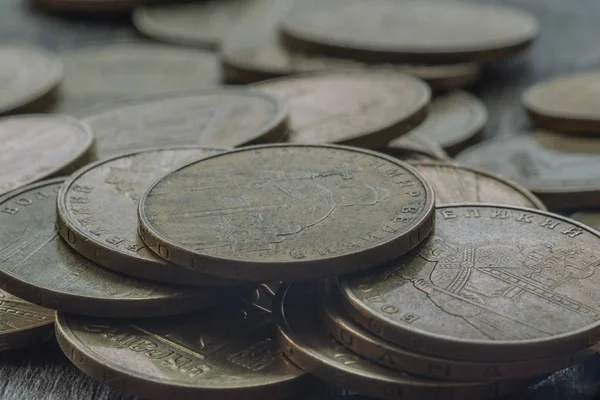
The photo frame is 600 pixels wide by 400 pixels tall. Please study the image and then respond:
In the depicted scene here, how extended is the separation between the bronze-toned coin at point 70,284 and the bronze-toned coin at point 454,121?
1.19 metres

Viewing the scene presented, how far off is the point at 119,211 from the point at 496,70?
2.13 meters

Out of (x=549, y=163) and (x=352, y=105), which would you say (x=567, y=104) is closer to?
(x=549, y=163)

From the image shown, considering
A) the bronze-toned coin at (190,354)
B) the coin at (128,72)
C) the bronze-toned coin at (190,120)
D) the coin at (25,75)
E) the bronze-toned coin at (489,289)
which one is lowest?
the coin at (128,72)

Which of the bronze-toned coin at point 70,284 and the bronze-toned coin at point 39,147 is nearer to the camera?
the bronze-toned coin at point 70,284

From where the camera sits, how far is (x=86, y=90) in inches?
143

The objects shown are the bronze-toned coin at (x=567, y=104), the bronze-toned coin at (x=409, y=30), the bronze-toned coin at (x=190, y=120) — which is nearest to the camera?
the bronze-toned coin at (x=190, y=120)

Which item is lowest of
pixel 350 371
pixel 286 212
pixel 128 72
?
pixel 128 72

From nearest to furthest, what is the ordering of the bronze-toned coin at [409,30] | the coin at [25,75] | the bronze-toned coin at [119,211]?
the bronze-toned coin at [119,211] → the coin at [25,75] → the bronze-toned coin at [409,30]

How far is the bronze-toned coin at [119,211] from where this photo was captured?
1.90 meters

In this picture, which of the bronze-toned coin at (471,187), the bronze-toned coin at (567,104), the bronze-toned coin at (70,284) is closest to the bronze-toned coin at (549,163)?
the bronze-toned coin at (567,104)

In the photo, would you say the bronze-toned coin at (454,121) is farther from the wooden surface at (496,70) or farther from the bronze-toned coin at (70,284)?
the bronze-toned coin at (70,284)

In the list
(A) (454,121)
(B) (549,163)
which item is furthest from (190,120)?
(B) (549,163)

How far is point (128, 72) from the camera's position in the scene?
382cm

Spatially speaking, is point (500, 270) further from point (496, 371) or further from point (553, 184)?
point (553, 184)
